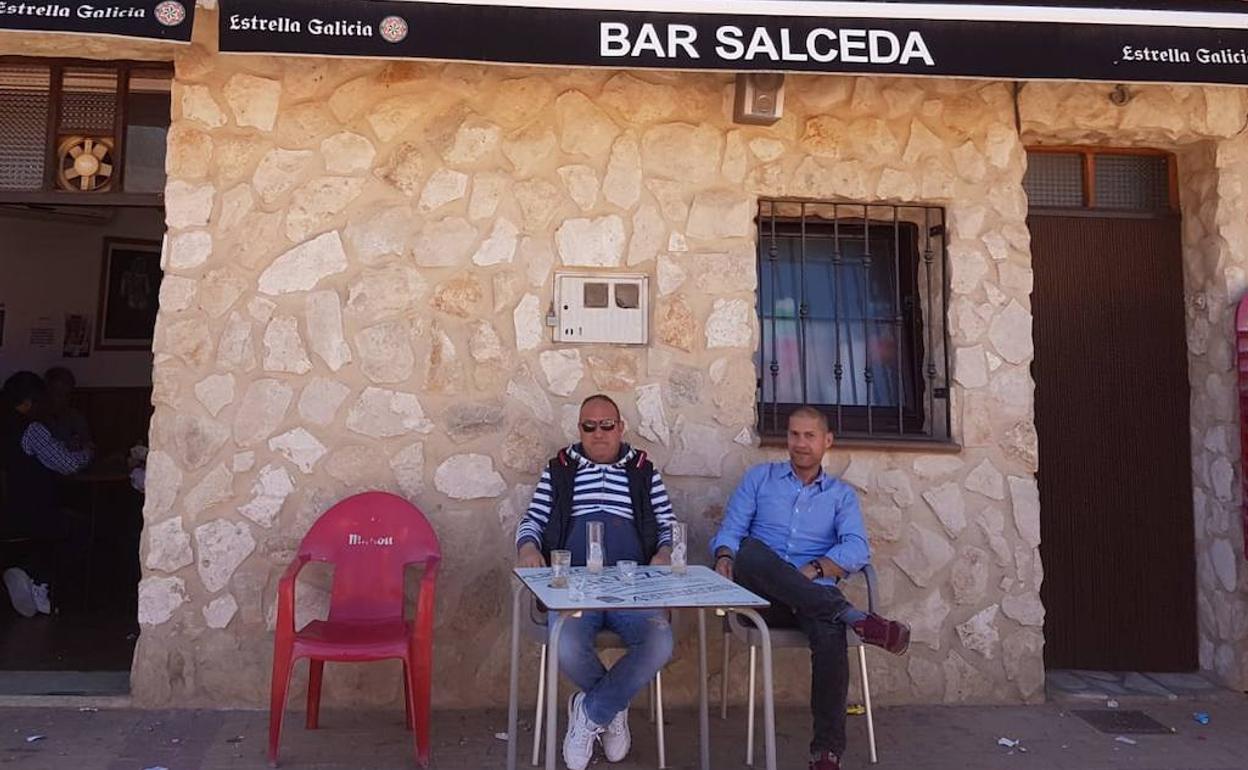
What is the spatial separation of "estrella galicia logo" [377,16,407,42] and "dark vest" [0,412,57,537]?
3838 millimetres

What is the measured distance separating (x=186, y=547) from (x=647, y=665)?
85.8 inches

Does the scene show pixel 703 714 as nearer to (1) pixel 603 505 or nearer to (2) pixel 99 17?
(1) pixel 603 505

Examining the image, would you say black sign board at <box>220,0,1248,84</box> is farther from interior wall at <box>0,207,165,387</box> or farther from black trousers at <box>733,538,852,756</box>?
interior wall at <box>0,207,165,387</box>

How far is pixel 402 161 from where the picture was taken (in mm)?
4426

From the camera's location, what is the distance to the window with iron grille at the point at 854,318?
471 cm

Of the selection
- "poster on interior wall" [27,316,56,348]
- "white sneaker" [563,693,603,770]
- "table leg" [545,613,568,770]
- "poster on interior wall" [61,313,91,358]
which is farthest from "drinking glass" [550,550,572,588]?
"poster on interior wall" [27,316,56,348]

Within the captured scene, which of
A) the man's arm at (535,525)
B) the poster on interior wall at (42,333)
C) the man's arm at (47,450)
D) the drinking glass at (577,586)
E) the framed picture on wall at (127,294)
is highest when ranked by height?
the framed picture on wall at (127,294)

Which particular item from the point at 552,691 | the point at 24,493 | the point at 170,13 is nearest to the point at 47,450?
the point at 24,493

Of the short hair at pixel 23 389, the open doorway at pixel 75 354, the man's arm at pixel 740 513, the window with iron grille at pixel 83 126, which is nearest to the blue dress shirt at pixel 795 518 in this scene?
the man's arm at pixel 740 513

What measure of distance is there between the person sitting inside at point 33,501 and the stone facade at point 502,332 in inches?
87.7

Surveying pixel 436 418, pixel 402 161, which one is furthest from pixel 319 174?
pixel 436 418

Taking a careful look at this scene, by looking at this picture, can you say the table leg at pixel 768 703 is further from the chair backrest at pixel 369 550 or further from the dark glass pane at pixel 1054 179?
the dark glass pane at pixel 1054 179

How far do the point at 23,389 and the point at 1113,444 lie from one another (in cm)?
643

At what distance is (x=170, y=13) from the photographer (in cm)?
373
